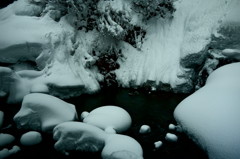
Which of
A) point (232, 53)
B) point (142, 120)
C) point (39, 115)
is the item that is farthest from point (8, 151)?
point (232, 53)

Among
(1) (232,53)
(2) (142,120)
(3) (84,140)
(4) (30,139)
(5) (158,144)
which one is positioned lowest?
(2) (142,120)

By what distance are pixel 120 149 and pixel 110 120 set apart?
44.1 inches

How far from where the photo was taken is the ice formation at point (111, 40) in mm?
7195

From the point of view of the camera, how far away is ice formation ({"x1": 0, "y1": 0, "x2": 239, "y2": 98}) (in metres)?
7.20

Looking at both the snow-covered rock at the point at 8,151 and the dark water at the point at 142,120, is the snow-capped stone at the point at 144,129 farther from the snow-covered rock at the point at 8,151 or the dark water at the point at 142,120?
the snow-covered rock at the point at 8,151

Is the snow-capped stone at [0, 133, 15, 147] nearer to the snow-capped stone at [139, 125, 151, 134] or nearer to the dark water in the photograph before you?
the dark water

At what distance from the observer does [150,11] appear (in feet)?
28.9

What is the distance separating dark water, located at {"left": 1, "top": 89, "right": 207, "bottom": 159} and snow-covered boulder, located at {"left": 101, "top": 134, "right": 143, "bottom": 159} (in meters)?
0.33

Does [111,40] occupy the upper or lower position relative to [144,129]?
upper

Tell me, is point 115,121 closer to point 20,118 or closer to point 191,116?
point 191,116

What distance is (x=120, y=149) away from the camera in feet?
12.8

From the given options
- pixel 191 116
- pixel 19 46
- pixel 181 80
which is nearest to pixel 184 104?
pixel 191 116

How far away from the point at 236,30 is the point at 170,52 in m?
2.21

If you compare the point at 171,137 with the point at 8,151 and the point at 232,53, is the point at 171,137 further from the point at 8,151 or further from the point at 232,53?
the point at 232,53
